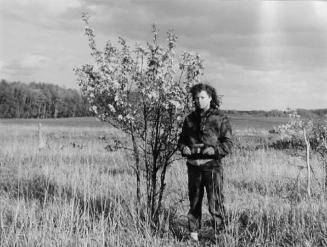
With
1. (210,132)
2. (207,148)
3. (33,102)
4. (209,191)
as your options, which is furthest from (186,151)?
(33,102)

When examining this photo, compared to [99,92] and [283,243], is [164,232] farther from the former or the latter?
[99,92]

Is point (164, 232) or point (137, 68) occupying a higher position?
point (137, 68)

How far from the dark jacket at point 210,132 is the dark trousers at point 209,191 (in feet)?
0.52

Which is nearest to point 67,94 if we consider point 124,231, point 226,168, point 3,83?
point 3,83

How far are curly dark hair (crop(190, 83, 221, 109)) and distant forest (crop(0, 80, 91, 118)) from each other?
84758 millimetres

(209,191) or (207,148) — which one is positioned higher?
(207,148)

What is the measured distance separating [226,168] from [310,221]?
23.4ft

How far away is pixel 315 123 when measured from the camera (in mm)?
9188

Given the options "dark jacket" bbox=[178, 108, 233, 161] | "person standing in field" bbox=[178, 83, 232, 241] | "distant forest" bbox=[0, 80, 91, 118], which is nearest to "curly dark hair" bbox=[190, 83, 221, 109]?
"person standing in field" bbox=[178, 83, 232, 241]

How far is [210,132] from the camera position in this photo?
5.33 meters

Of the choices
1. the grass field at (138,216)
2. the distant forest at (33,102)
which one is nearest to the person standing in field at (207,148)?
the grass field at (138,216)

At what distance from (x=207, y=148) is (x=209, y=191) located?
1.78ft

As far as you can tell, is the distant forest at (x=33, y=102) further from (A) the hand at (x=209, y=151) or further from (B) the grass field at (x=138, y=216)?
(A) the hand at (x=209, y=151)

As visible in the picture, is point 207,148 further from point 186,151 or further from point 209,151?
point 186,151
